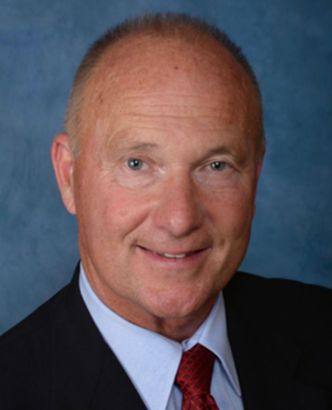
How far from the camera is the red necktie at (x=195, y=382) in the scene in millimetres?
2924

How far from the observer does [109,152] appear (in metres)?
2.90

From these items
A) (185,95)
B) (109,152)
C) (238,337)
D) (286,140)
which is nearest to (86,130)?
(109,152)

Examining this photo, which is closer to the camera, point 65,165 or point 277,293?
point 65,165

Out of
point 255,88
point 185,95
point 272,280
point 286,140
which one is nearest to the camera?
point 185,95

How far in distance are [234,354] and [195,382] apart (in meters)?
0.29

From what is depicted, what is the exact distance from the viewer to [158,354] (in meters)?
2.95

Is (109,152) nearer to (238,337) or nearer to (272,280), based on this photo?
(238,337)

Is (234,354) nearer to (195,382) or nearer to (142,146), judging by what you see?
(195,382)

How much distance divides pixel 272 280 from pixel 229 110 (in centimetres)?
102

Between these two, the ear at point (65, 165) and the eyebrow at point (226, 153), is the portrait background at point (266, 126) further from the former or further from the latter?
the eyebrow at point (226, 153)

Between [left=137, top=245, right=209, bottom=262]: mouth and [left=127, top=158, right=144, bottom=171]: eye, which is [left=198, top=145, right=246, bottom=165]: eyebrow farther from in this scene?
[left=137, top=245, right=209, bottom=262]: mouth

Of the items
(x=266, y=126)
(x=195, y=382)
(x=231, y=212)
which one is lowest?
(x=195, y=382)

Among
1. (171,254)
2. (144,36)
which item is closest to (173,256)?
(171,254)

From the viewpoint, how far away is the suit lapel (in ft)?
9.37
